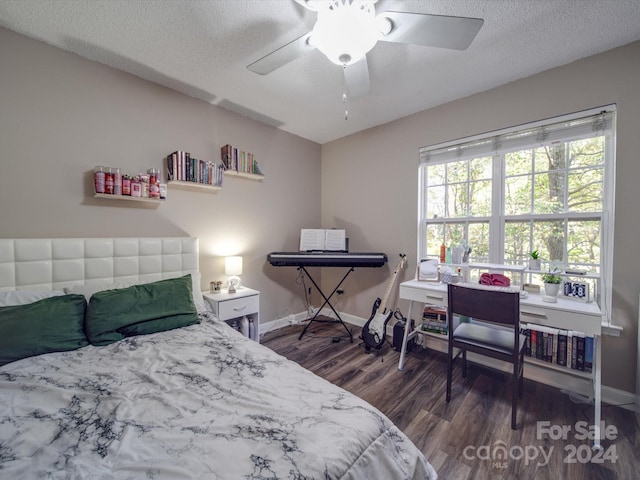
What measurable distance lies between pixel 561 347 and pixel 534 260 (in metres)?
0.67

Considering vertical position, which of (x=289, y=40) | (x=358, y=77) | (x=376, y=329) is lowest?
(x=376, y=329)

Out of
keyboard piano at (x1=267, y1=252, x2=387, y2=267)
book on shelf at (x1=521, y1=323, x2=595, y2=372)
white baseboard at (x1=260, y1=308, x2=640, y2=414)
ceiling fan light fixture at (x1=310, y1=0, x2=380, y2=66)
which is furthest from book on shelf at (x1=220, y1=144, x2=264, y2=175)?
book on shelf at (x1=521, y1=323, x2=595, y2=372)

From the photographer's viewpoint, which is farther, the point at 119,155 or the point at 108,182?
the point at 119,155

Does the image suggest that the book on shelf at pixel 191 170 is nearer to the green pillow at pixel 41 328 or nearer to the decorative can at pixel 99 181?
the decorative can at pixel 99 181

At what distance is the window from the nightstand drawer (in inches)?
73.0

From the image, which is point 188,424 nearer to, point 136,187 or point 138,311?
point 138,311

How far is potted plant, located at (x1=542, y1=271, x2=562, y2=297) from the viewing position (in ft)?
6.34

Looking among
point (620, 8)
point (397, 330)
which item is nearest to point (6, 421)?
point (397, 330)

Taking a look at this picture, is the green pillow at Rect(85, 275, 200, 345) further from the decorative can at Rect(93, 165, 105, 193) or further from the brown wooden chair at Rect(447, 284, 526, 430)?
the brown wooden chair at Rect(447, 284, 526, 430)

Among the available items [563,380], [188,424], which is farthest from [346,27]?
[563,380]

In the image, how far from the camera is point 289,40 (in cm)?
184

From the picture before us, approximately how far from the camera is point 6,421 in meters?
0.93

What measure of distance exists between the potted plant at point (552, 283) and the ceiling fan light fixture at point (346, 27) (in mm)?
2041

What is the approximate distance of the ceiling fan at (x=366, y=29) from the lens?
4.05ft
